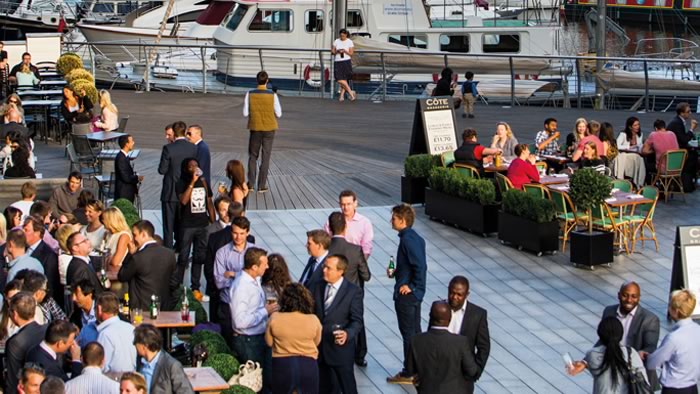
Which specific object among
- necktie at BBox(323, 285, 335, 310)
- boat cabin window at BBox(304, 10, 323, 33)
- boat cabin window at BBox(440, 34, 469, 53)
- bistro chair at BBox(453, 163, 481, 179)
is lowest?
necktie at BBox(323, 285, 335, 310)

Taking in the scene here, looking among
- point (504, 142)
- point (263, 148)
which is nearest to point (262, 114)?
point (263, 148)

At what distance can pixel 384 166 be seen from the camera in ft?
77.3

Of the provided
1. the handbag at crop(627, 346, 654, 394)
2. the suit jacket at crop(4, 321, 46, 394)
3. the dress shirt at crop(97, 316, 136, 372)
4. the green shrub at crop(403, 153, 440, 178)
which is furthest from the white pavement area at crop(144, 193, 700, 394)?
the suit jacket at crop(4, 321, 46, 394)

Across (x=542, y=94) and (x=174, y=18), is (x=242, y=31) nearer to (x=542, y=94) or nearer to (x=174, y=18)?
(x=542, y=94)

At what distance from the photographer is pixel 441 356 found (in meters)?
10.2

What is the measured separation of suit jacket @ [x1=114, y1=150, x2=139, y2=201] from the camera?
16.9 meters

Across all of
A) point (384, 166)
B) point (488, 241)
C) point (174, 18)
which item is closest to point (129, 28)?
point (174, 18)

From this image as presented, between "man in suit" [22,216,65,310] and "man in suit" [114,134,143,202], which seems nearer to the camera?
"man in suit" [22,216,65,310]

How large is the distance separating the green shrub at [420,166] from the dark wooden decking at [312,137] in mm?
557

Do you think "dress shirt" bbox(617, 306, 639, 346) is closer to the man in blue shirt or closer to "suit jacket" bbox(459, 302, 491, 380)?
"suit jacket" bbox(459, 302, 491, 380)

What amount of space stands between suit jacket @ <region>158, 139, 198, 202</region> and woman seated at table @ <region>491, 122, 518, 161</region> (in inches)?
223

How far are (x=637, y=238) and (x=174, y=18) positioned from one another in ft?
121

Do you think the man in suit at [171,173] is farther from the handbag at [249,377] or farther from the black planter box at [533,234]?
the handbag at [249,377]

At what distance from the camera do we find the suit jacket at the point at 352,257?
12.2 metres
